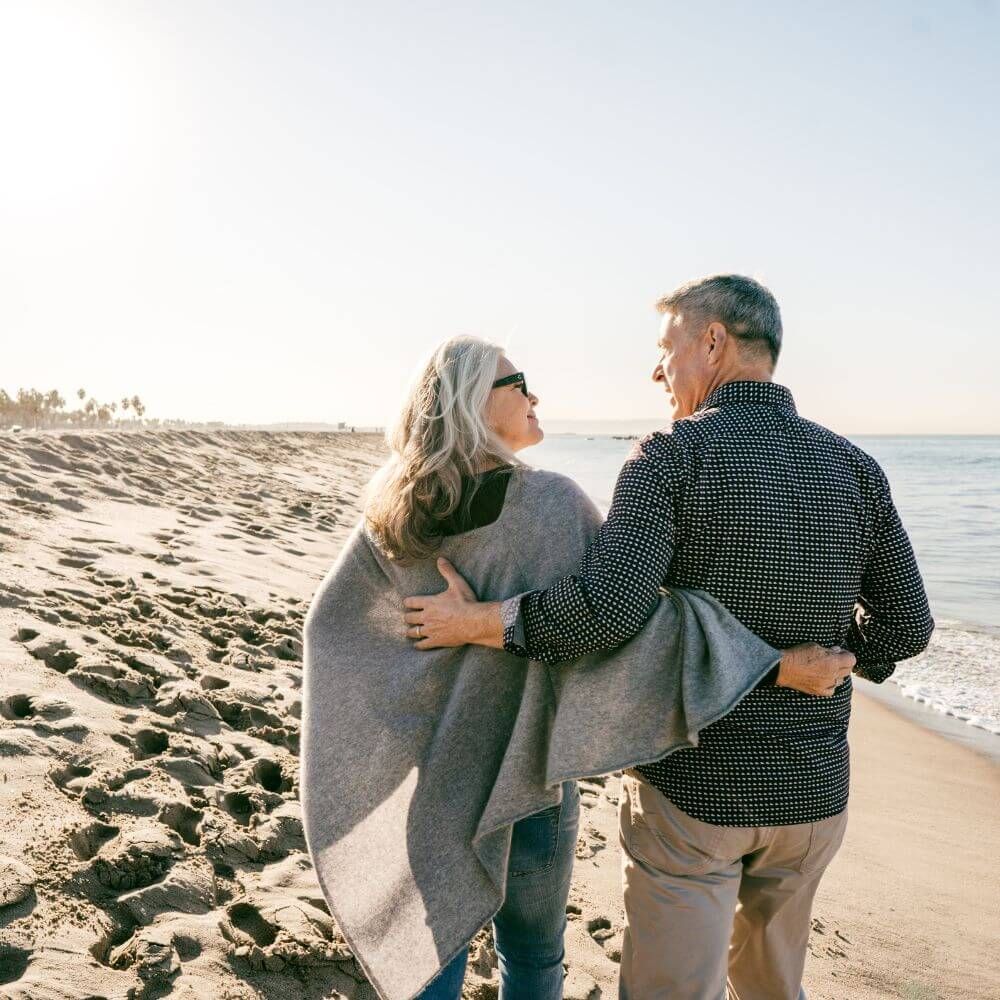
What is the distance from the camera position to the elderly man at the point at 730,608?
71.9 inches

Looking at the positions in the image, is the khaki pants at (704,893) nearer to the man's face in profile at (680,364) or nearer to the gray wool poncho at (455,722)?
the gray wool poncho at (455,722)

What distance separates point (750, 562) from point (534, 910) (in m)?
0.98

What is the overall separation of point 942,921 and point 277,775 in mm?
3049

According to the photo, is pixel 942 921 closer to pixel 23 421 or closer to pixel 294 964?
pixel 294 964

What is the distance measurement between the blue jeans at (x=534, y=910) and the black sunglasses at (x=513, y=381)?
3.21 ft

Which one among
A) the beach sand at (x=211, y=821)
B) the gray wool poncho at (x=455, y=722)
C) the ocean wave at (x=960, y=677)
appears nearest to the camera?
the gray wool poncho at (x=455, y=722)

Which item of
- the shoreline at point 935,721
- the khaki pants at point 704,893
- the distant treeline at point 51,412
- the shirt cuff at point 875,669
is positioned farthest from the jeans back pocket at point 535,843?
the distant treeline at point 51,412

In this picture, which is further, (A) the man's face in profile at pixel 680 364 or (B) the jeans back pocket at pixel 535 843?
(A) the man's face in profile at pixel 680 364

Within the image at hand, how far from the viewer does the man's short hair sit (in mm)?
2039

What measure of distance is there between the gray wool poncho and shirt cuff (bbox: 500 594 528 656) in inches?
4.1

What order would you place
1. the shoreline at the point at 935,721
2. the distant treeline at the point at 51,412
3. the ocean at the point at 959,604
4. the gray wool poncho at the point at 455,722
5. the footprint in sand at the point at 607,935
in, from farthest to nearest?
the distant treeline at the point at 51,412 < the ocean at the point at 959,604 < the shoreline at the point at 935,721 < the footprint in sand at the point at 607,935 < the gray wool poncho at the point at 455,722

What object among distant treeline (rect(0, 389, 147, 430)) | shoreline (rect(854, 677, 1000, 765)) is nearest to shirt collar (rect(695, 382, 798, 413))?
shoreline (rect(854, 677, 1000, 765))

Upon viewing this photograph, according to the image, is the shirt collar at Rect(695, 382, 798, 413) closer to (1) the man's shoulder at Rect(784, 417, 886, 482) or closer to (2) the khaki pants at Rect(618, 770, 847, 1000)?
(1) the man's shoulder at Rect(784, 417, 886, 482)

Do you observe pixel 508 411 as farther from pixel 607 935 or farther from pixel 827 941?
pixel 827 941
